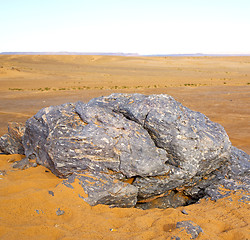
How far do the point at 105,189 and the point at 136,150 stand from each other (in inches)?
40.9

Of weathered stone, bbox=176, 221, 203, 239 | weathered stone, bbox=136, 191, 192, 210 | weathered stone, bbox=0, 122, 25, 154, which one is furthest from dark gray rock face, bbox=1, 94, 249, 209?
weathered stone, bbox=176, 221, 203, 239

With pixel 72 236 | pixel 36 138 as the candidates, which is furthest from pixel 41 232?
pixel 36 138

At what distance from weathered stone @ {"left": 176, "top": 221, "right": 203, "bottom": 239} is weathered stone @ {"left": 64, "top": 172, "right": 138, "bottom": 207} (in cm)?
131

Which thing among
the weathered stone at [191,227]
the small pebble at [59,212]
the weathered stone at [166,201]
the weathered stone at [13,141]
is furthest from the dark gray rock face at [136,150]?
the weathered stone at [191,227]

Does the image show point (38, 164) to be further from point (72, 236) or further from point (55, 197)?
point (72, 236)

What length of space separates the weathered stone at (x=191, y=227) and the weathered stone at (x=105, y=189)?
4.31 feet

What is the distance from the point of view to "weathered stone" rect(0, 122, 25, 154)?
766cm

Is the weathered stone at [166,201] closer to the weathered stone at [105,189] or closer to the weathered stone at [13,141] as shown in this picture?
the weathered stone at [105,189]

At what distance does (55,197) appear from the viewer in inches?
199

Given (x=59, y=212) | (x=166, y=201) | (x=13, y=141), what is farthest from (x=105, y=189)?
(x=13, y=141)

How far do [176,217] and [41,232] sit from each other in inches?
91.3

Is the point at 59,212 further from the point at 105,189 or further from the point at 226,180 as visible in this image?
the point at 226,180

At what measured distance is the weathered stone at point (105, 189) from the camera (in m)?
5.32

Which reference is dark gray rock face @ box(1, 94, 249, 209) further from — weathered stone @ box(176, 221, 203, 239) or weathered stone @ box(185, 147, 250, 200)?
weathered stone @ box(176, 221, 203, 239)
